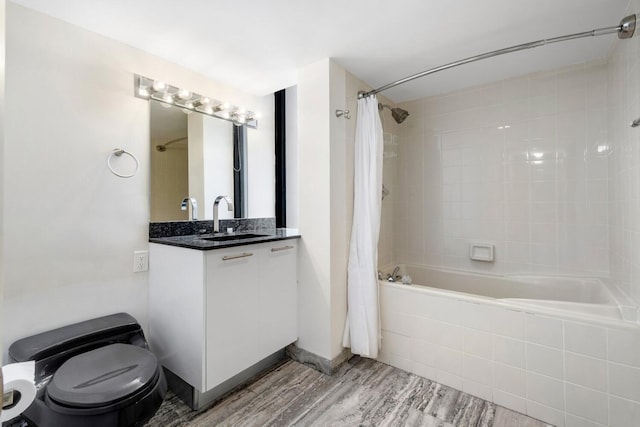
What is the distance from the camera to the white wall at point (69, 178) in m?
1.54

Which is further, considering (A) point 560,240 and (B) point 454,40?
(A) point 560,240

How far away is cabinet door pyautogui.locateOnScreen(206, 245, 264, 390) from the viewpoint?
1.70m

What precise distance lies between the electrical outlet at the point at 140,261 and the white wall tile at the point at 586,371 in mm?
2518

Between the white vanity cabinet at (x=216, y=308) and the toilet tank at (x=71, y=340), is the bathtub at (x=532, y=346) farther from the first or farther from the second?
the toilet tank at (x=71, y=340)

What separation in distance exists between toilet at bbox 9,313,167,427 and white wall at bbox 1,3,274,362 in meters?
0.20

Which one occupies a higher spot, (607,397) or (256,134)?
(256,134)

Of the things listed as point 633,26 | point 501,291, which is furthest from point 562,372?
point 633,26

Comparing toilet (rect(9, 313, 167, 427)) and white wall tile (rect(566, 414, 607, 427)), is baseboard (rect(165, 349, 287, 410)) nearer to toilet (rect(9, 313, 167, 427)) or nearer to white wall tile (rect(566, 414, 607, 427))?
toilet (rect(9, 313, 167, 427))

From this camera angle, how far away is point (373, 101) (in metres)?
2.27

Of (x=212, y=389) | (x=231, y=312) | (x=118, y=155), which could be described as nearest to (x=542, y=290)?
(x=231, y=312)

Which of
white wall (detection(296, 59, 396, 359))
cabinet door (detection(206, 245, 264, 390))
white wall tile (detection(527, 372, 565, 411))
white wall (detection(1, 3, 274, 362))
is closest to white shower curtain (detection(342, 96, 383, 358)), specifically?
white wall (detection(296, 59, 396, 359))

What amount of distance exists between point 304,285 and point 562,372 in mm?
1573

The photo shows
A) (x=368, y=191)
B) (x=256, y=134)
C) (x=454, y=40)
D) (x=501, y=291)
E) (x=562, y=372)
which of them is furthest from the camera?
(x=256, y=134)

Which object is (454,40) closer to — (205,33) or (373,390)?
(205,33)
